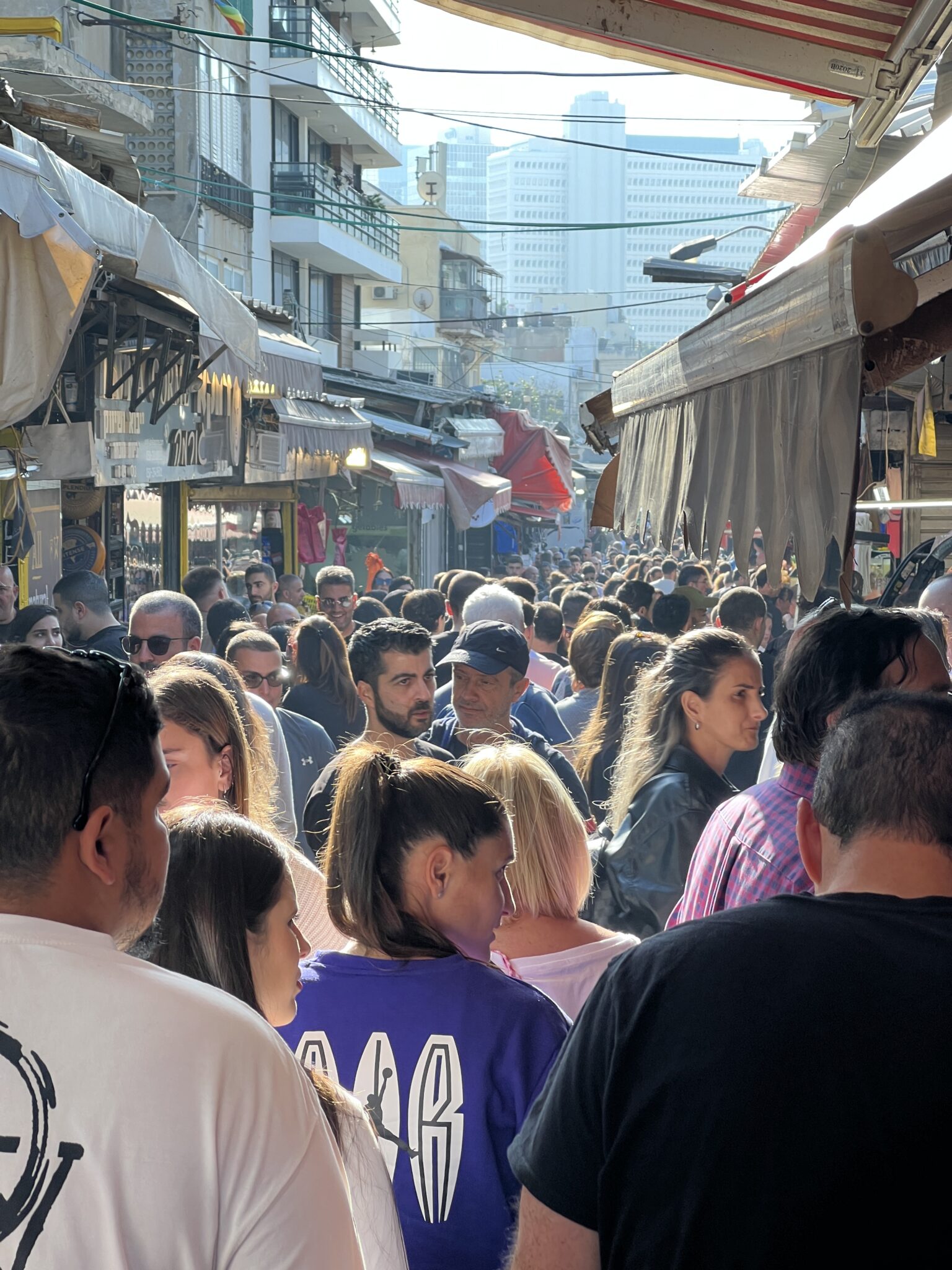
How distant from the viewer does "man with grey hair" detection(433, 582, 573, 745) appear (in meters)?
6.32

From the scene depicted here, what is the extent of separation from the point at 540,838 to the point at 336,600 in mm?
7118

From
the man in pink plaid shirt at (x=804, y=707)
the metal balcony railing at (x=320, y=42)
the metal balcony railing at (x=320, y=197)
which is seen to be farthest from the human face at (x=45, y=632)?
the metal balcony railing at (x=320, y=42)

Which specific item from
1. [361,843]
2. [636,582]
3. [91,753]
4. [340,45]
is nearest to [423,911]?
[361,843]

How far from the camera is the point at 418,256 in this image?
6053 cm

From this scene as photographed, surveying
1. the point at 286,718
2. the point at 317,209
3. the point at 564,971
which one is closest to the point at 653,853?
the point at 564,971

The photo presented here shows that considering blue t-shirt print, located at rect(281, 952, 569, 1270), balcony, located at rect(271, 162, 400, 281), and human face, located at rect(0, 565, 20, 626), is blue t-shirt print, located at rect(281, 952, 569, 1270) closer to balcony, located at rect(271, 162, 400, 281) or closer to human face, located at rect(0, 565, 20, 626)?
human face, located at rect(0, 565, 20, 626)

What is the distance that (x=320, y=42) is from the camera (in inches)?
1266

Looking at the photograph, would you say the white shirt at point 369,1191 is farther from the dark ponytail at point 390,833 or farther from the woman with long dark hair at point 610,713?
the woman with long dark hair at point 610,713

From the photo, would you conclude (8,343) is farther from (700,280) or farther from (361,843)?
(700,280)

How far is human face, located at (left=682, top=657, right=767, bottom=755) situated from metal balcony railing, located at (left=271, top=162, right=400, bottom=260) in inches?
985

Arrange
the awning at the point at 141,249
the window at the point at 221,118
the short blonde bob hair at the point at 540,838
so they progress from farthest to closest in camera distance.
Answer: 1. the window at the point at 221,118
2. the awning at the point at 141,249
3. the short blonde bob hair at the point at 540,838

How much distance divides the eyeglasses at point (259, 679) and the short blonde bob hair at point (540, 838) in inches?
122

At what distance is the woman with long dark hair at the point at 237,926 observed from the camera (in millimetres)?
2231

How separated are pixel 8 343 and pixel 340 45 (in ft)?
112
